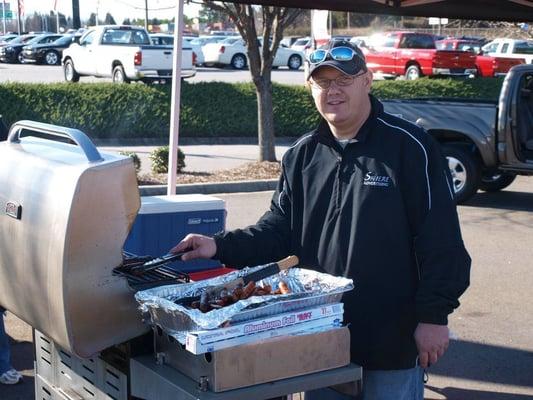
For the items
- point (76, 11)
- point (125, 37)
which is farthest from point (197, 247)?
point (76, 11)

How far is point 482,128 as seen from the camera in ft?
36.2

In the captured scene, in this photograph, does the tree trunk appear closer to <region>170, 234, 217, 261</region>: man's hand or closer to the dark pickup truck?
the dark pickup truck

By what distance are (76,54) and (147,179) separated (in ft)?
52.3

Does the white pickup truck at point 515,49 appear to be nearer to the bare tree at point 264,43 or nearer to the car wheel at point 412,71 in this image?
the car wheel at point 412,71

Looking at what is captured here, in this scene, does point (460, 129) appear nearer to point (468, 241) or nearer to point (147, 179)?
point (468, 241)

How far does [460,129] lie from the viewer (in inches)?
436

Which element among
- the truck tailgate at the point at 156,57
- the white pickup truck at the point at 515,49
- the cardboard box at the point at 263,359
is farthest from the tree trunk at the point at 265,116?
the white pickup truck at the point at 515,49

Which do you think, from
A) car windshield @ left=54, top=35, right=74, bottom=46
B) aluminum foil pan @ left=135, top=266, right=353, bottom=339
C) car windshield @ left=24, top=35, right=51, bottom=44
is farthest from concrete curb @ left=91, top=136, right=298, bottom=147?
car windshield @ left=24, top=35, right=51, bottom=44

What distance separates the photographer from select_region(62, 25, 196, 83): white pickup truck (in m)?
24.8

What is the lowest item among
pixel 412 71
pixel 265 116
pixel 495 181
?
pixel 495 181

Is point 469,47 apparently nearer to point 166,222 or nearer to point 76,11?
point 76,11

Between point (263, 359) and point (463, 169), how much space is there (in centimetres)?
907

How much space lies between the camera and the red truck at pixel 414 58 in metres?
31.9

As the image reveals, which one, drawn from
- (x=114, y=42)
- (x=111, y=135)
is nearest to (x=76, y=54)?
(x=114, y=42)
